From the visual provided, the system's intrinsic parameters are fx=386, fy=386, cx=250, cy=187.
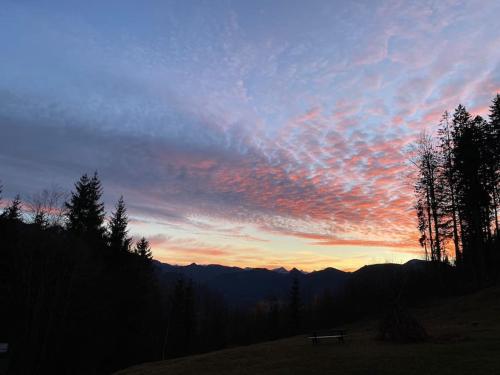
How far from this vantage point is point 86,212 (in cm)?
4850

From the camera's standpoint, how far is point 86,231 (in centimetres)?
4656

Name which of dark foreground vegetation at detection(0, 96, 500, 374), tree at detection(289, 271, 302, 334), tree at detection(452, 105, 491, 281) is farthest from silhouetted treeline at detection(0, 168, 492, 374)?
tree at detection(289, 271, 302, 334)

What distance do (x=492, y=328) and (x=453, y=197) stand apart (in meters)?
25.2

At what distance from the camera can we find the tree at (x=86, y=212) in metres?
47.1

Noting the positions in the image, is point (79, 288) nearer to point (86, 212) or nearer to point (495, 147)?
point (86, 212)

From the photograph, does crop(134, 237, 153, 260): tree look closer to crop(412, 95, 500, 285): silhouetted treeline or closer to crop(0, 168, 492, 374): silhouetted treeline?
crop(0, 168, 492, 374): silhouetted treeline

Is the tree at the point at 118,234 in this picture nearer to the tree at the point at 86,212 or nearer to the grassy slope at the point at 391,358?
the tree at the point at 86,212

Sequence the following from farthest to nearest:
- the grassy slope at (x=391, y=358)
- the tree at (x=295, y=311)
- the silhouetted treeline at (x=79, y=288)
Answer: the tree at (x=295, y=311), the silhouetted treeline at (x=79, y=288), the grassy slope at (x=391, y=358)

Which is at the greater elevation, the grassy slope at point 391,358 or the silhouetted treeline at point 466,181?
the silhouetted treeline at point 466,181

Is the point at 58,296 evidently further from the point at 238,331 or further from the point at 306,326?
the point at 238,331

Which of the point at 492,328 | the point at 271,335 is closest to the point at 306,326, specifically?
the point at 271,335

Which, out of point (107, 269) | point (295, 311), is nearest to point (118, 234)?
point (107, 269)

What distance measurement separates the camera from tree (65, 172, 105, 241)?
4712cm

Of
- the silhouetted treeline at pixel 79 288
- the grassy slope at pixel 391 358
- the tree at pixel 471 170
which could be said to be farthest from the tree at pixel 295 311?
the grassy slope at pixel 391 358
